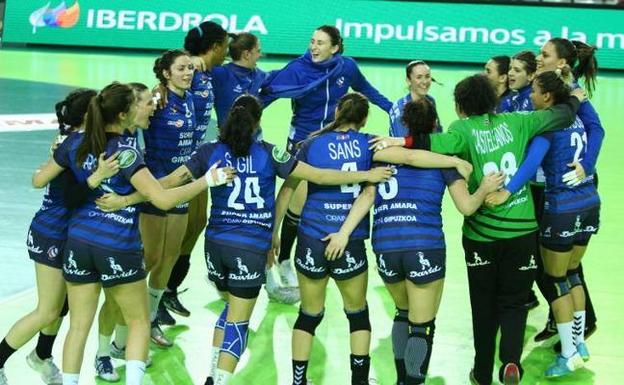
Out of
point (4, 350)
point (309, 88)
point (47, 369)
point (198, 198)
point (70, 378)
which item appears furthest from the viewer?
point (309, 88)

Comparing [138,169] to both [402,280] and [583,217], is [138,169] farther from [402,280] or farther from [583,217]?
[583,217]

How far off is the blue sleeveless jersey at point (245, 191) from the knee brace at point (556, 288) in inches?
85.8

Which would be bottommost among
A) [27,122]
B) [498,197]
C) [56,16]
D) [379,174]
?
[498,197]

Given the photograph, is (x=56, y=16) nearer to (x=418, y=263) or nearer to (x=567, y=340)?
(x=567, y=340)

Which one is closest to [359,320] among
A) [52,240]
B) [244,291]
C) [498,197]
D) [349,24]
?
[244,291]

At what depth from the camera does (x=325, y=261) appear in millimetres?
7164

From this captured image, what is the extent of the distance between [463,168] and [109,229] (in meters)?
2.20

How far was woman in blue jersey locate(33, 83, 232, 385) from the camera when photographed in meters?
6.66

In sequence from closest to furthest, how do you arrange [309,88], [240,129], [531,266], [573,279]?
[240,129], [531,266], [573,279], [309,88]

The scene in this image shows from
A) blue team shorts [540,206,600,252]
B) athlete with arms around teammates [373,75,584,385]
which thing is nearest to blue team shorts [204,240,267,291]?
athlete with arms around teammates [373,75,584,385]

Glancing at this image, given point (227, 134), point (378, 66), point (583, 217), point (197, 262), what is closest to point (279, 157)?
point (227, 134)

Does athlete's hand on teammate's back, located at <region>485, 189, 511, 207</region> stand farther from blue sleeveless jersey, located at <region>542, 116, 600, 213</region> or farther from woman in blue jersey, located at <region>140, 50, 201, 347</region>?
woman in blue jersey, located at <region>140, 50, 201, 347</region>

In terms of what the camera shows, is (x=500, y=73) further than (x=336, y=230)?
Yes

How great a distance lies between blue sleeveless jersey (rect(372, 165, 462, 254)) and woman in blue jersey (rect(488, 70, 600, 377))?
110 centimetres
